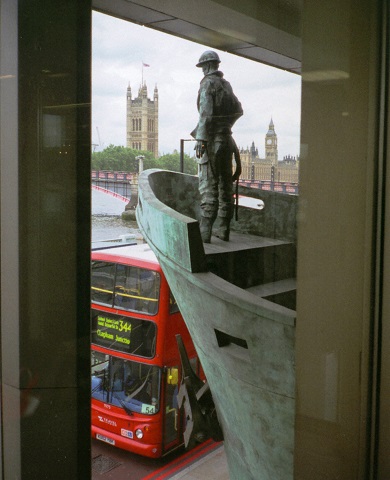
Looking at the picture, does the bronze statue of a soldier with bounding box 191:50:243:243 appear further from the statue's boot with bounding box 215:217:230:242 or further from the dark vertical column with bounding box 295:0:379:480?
the dark vertical column with bounding box 295:0:379:480

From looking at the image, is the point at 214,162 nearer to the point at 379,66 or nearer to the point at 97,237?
the point at 97,237

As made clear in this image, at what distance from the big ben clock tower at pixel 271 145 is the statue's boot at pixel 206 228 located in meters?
0.97

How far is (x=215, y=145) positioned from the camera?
9.79ft

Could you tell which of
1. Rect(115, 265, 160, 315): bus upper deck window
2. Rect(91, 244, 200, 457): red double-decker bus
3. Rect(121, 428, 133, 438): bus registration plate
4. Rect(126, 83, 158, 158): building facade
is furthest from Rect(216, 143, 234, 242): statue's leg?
Rect(121, 428, 133, 438): bus registration plate

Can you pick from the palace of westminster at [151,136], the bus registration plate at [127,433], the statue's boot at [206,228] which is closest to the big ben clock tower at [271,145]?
the palace of westminster at [151,136]

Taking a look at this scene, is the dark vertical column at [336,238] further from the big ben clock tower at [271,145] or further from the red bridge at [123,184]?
the big ben clock tower at [271,145]

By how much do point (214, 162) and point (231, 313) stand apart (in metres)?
0.95

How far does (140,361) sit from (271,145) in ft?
9.40

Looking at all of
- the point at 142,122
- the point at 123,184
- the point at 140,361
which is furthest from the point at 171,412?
the point at 142,122

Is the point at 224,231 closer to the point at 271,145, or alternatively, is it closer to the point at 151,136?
the point at 271,145

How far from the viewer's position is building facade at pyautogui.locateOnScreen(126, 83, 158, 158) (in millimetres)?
2045

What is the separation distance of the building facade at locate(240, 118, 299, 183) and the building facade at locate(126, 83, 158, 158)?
496mm

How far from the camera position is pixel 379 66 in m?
1.36

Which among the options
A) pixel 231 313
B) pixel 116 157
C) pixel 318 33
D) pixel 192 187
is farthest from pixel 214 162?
pixel 318 33
